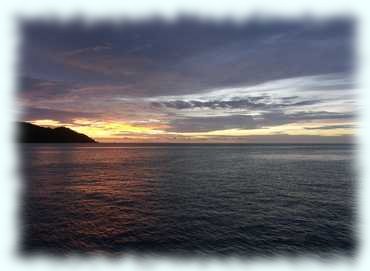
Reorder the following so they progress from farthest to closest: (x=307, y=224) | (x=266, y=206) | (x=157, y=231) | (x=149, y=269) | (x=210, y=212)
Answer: (x=266, y=206) < (x=210, y=212) < (x=307, y=224) < (x=157, y=231) < (x=149, y=269)

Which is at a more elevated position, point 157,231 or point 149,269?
point 149,269

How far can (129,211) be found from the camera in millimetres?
29719

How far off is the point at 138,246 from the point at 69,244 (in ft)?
16.0

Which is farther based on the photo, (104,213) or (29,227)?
(104,213)

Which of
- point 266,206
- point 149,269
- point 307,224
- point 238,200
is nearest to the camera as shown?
point 149,269

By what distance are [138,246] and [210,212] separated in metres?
10.1

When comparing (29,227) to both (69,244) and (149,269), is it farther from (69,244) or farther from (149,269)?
(149,269)

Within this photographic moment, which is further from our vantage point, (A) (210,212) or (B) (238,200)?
(B) (238,200)

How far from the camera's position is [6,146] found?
12.1 meters

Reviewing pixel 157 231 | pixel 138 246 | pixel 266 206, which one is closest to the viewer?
pixel 138 246

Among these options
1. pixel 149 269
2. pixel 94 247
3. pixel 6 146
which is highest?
pixel 6 146

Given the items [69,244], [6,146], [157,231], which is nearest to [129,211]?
[157,231]

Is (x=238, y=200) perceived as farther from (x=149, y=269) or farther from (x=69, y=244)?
(x=149, y=269)

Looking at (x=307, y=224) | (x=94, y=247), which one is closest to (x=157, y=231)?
(x=94, y=247)
